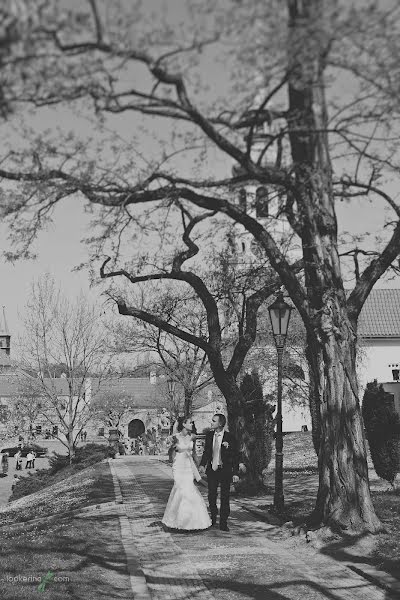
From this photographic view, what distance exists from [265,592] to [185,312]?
815 inches

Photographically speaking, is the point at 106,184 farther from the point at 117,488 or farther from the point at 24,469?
the point at 24,469

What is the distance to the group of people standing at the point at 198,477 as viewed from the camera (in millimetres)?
11586

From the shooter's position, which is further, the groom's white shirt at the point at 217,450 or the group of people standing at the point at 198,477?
the groom's white shirt at the point at 217,450

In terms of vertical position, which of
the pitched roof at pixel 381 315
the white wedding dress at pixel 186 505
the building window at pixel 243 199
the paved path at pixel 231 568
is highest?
the pitched roof at pixel 381 315

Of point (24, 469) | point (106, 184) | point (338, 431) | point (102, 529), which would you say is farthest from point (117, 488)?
point (24, 469)

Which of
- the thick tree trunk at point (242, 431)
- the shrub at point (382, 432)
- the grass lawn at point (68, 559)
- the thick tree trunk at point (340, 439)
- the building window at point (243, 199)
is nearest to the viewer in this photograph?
the grass lawn at point (68, 559)

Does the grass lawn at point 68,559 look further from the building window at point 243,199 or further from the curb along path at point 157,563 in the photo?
the building window at point 243,199

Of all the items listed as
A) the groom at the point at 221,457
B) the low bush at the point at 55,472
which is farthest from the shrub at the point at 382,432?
the low bush at the point at 55,472

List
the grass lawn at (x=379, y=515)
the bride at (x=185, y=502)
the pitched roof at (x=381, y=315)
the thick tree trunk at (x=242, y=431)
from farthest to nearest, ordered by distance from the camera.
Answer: the pitched roof at (x=381, y=315) < the thick tree trunk at (x=242, y=431) < the bride at (x=185, y=502) < the grass lawn at (x=379, y=515)

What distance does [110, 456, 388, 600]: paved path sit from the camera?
771 cm

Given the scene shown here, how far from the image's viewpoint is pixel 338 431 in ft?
35.9

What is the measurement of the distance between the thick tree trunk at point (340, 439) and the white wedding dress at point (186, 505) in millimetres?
1861

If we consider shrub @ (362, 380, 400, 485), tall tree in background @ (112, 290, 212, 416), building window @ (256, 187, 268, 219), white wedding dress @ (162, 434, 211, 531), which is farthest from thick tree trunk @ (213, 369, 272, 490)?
tall tree in background @ (112, 290, 212, 416)

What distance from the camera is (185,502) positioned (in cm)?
1161
